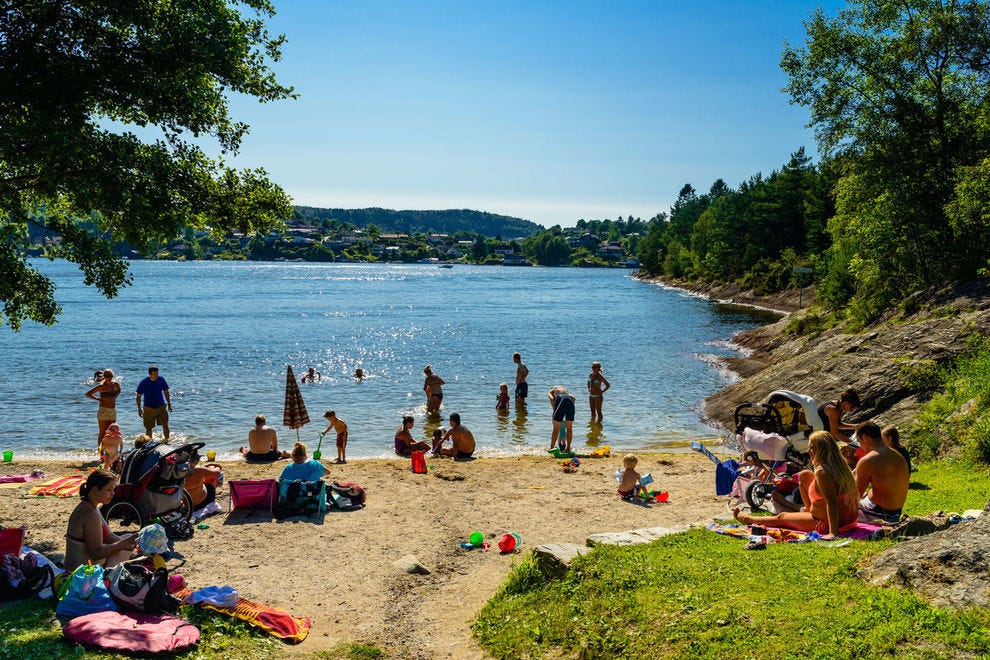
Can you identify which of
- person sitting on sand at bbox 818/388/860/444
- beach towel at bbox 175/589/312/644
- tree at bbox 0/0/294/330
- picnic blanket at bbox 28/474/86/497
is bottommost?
picnic blanket at bbox 28/474/86/497

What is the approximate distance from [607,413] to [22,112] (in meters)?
18.1

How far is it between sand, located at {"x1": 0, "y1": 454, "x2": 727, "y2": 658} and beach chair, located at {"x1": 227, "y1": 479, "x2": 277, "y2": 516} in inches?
8.8

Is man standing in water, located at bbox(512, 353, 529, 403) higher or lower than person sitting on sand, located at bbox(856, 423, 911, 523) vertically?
lower

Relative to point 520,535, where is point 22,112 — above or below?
above

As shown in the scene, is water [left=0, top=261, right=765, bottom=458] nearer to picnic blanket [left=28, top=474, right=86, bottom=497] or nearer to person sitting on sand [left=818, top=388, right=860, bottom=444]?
picnic blanket [left=28, top=474, right=86, bottom=497]

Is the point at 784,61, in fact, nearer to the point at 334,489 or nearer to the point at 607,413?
the point at 607,413

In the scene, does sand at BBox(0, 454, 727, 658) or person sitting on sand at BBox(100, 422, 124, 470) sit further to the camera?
person sitting on sand at BBox(100, 422, 124, 470)

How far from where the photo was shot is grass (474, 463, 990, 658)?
204 inches

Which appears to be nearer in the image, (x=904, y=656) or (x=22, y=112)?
(x=904, y=656)

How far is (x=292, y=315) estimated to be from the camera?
68562mm

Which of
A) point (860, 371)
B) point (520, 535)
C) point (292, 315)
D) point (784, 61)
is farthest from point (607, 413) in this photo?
point (292, 315)

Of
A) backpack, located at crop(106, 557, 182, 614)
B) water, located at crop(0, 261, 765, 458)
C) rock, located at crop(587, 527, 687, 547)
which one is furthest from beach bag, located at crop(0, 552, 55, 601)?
water, located at crop(0, 261, 765, 458)

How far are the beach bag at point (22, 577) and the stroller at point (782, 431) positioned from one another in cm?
985

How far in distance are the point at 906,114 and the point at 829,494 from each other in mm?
20657
